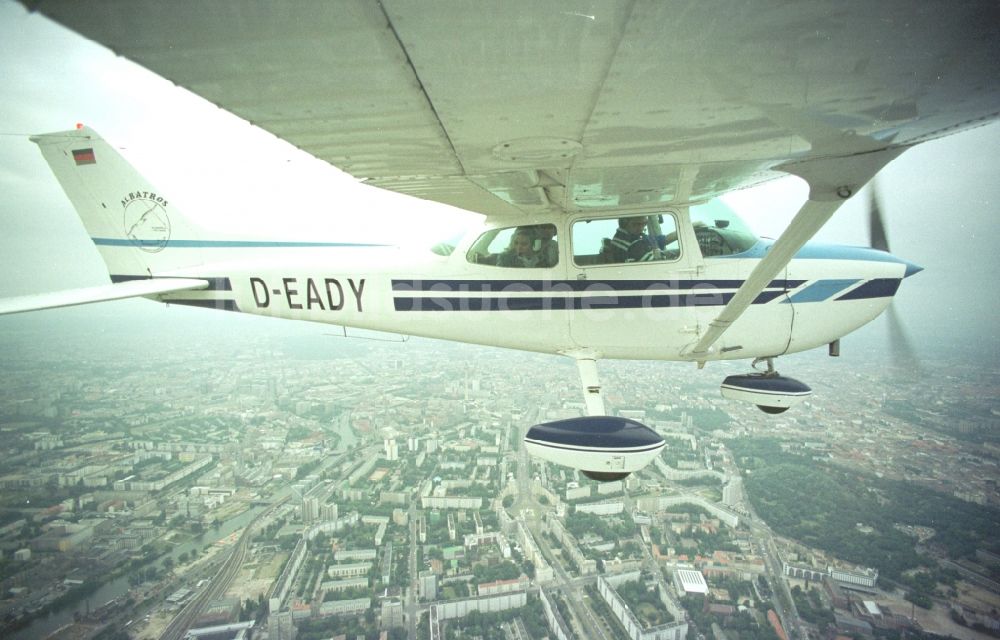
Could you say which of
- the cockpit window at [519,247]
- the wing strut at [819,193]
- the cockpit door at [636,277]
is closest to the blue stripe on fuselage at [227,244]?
the cockpit window at [519,247]

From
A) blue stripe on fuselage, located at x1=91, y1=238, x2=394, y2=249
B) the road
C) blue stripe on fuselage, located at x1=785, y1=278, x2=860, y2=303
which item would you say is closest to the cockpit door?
blue stripe on fuselage, located at x1=785, y1=278, x2=860, y2=303

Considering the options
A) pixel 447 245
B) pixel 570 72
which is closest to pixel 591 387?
pixel 447 245

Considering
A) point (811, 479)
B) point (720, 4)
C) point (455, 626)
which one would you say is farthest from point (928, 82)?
point (811, 479)

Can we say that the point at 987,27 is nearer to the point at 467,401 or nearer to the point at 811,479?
the point at 811,479

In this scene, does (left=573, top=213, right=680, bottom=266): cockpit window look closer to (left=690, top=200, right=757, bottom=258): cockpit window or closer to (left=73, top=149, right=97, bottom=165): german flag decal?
(left=690, top=200, right=757, bottom=258): cockpit window

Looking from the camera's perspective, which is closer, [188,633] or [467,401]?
[188,633]

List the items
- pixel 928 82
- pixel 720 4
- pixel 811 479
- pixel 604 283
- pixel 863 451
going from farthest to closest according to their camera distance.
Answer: pixel 863 451 → pixel 811 479 → pixel 604 283 → pixel 928 82 → pixel 720 4
